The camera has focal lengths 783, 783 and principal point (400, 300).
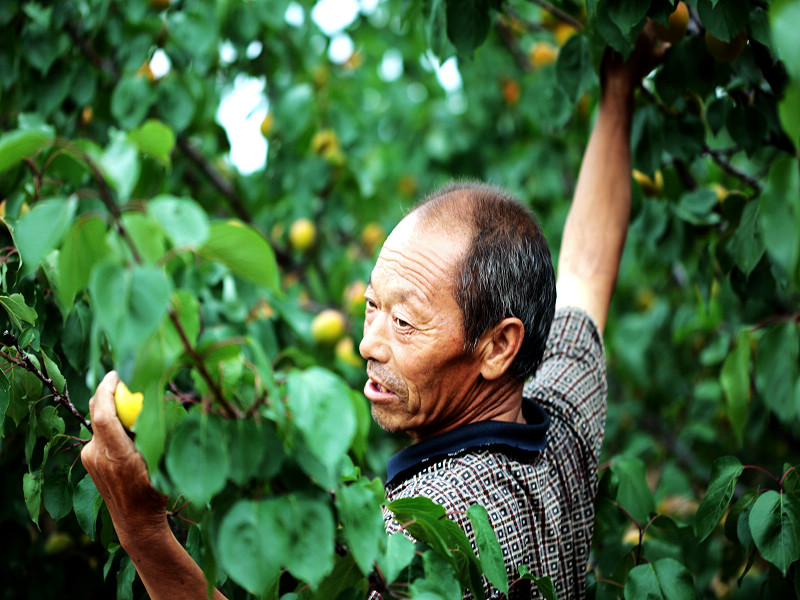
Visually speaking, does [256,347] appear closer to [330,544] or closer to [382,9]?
[330,544]

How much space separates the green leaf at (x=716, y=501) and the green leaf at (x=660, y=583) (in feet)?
0.24

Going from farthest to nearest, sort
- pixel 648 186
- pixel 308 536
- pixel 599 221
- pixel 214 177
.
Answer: pixel 214 177, pixel 648 186, pixel 599 221, pixel 308 536

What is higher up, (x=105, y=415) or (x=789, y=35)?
(x=789, y=35)

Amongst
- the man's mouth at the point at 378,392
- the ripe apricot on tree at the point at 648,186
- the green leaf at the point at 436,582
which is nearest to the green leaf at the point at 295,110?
the ripe apricot on tree at the point at 648,186

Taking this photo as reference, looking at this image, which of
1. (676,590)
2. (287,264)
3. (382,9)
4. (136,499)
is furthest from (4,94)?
(382,9)

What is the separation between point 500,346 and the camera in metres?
1.34

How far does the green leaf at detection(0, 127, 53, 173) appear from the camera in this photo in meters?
0.70

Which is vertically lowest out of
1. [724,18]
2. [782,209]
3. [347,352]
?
[347,352]

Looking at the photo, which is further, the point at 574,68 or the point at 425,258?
the point at 574,68

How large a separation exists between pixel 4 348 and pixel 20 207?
523mm

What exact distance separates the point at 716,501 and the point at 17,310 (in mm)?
1127

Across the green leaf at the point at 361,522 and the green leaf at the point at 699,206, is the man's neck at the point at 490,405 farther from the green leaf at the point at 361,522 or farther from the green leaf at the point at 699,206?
the green leaf at the point at 699,206

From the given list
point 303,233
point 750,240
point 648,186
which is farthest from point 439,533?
point 303,233

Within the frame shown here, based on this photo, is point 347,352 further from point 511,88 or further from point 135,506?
point 135,506
